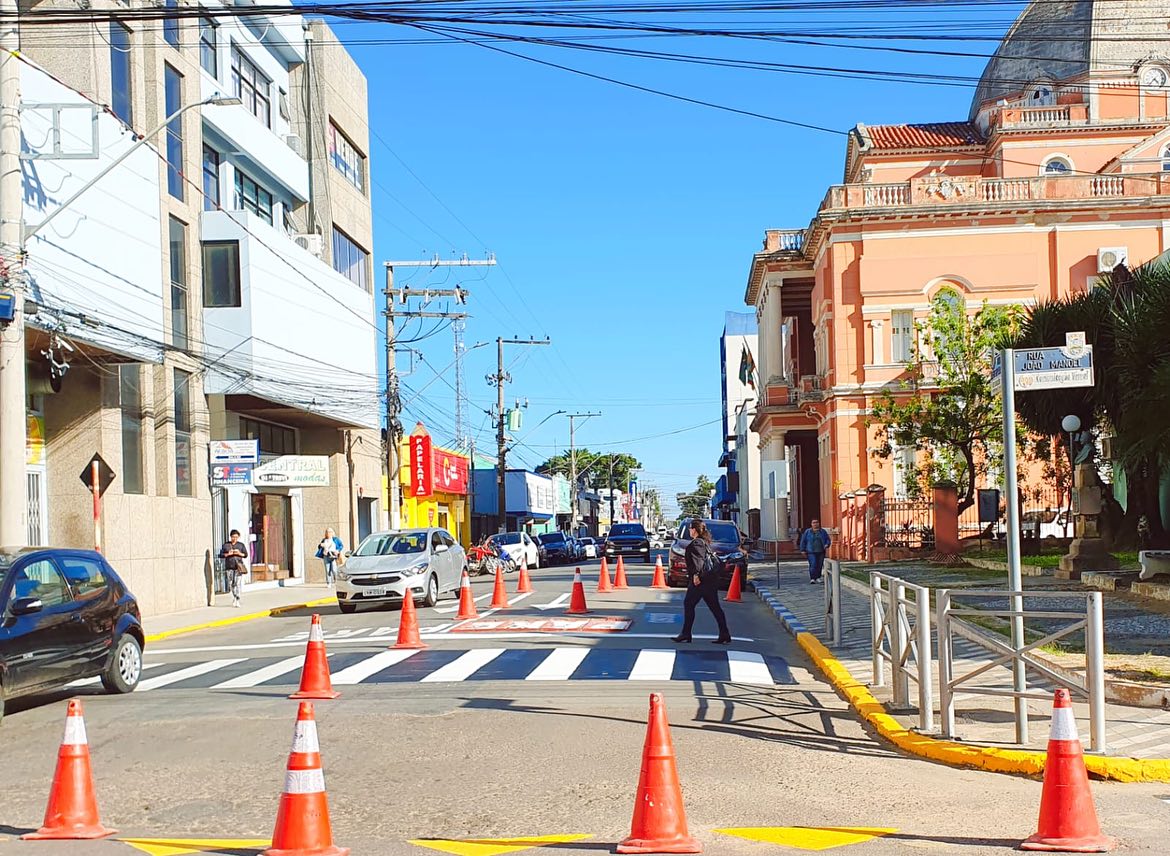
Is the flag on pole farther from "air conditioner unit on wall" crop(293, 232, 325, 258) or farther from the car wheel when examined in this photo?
the car wheel

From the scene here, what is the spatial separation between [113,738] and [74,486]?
51.5ft

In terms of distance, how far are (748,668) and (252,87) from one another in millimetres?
27988

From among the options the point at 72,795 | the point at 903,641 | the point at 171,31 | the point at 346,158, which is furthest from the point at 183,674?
the point at 346,158

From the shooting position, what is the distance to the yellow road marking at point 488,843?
23.1 ft

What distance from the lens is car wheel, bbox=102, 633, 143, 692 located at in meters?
14.0

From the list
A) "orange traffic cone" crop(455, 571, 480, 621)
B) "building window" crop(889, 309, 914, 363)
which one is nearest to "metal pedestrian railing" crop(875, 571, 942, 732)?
"orange traffic cone" crop(455, 571, 480, 621)

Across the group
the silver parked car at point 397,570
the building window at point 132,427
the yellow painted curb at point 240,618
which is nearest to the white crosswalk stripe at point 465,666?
the silver parked car at point 397,570

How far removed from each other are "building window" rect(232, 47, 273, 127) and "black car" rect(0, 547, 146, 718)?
78.7 ft

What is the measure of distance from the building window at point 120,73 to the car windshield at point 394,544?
33.2 ft

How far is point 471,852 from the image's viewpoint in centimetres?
700

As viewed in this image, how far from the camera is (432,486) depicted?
54.2m

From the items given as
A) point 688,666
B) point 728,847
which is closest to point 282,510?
point 688,666

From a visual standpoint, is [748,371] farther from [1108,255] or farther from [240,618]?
[240,618]

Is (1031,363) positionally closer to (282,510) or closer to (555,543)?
(282,510)
